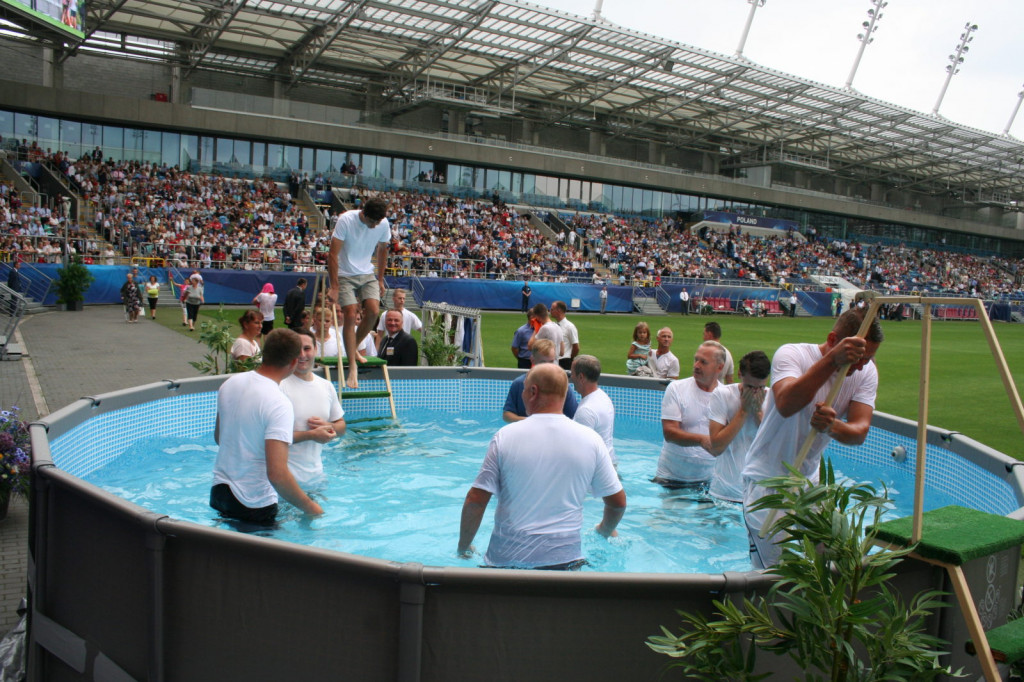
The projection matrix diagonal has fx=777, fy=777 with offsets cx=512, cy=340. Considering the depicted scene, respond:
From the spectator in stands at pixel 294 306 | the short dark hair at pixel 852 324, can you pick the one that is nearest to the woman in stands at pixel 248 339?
the spectator in stands at pixel 294 306

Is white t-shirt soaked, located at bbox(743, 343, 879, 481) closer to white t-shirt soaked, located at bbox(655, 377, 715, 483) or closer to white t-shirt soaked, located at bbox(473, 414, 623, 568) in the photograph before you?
white t-shirt soaked, located at bbox(473, 414, 623, 568)

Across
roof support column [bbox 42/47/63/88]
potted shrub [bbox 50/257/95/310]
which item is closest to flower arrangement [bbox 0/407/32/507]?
potted shrub [bbox 50/257/95/310]

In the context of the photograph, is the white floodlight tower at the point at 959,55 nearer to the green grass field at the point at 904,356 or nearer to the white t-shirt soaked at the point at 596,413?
the green grass field at the point at 904,356

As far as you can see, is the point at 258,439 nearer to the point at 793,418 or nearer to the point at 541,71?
the point at 793,418

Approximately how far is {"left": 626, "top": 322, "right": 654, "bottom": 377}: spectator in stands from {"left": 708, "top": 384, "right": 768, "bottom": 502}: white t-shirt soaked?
5402 mm

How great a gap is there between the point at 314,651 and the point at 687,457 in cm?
499

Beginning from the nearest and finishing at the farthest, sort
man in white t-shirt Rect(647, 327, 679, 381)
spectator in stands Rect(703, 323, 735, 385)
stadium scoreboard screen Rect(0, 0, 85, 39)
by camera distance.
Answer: spectator in stands Rect(703, 323, 735, 385), man in white t-shirt Rect(647, 327, 679, 381), stadium scoreboard screen Rect(0, 0, 85, 39)

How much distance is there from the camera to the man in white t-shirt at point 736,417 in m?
6.17

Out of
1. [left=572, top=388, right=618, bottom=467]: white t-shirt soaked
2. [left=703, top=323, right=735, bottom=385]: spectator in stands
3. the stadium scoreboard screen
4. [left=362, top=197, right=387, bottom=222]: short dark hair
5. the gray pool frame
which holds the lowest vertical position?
the gray pool frame

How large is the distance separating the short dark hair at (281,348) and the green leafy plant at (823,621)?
10.3 ft

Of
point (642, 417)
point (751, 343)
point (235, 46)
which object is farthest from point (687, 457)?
point (235, 46)

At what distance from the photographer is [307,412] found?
6492mm

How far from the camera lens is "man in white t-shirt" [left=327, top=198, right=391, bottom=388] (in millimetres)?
8648

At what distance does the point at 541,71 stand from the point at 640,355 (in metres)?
36.2
